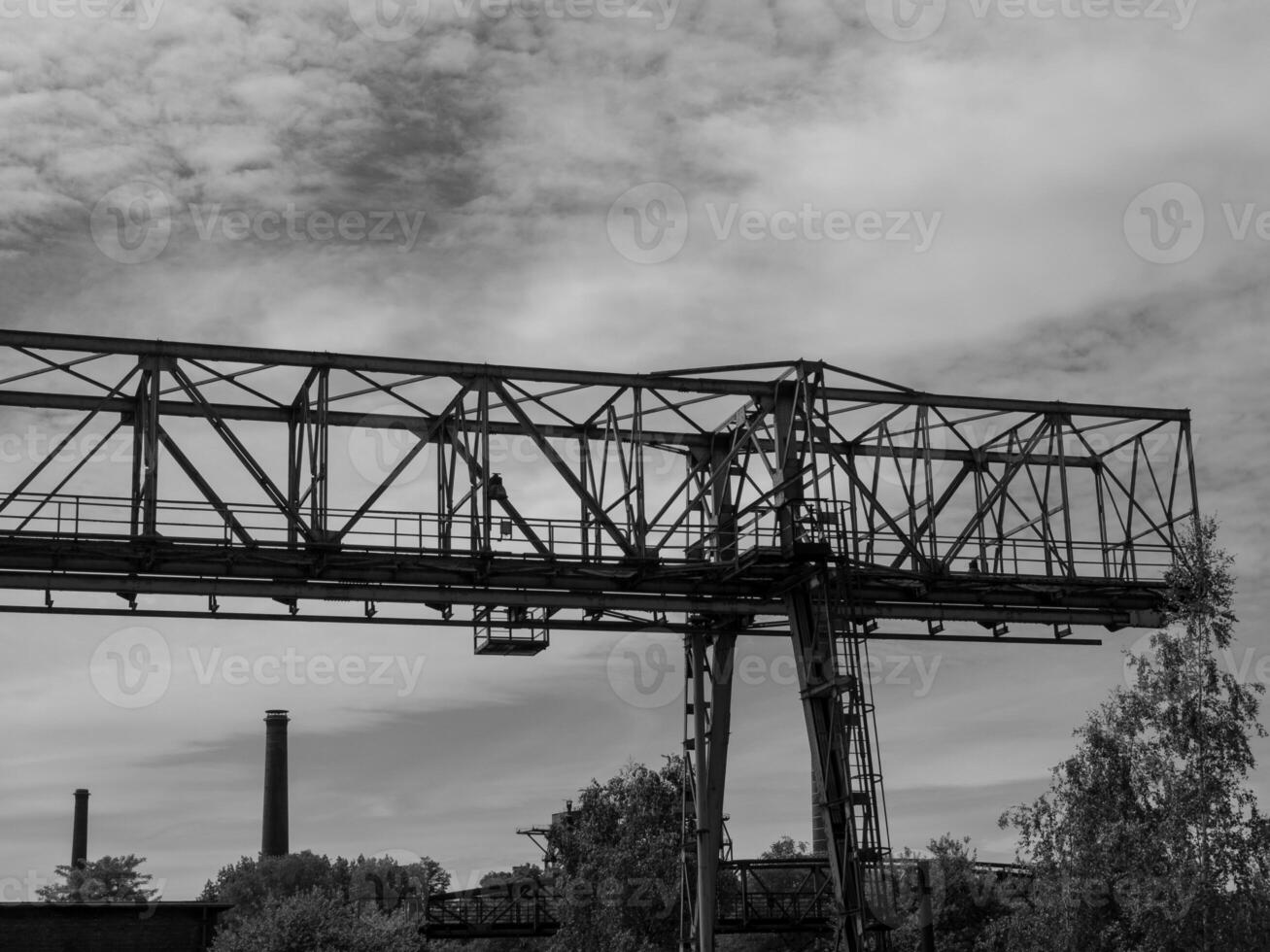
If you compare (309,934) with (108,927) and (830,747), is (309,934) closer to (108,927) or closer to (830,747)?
(108,927)

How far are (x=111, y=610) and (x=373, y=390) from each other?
6121mm

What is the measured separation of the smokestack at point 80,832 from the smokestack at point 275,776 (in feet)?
54.0

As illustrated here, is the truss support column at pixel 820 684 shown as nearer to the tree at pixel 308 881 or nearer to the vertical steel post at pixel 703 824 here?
the vertical steel post at pixel 703 824

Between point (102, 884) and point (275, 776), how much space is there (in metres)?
15.8

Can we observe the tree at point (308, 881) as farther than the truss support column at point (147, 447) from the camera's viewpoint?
Yes

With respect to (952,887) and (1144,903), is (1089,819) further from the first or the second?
(952,887)

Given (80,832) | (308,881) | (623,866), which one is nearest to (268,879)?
(308,881)

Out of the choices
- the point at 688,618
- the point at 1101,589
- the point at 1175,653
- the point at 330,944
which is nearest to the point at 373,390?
the point at 688,618

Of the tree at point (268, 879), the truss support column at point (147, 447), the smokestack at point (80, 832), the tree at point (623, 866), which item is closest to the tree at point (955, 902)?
the tree at point (623, 866)

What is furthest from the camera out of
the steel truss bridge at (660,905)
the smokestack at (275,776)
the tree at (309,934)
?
the smokestack at (275,776)

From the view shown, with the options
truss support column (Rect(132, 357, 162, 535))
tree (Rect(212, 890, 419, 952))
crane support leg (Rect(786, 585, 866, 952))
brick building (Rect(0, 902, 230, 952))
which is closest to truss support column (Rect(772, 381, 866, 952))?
crane support leg (Rect(786, 585, 866, 952))

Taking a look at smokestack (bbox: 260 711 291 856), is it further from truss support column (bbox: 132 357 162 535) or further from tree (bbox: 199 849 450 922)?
truss support column (bbox: 132 357 162 535)

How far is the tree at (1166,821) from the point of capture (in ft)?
97.2

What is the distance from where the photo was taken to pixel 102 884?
8469cm
